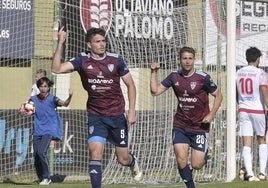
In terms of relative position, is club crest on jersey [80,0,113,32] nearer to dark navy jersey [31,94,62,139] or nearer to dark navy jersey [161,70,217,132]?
dark navy jersey [31,94,62,139]

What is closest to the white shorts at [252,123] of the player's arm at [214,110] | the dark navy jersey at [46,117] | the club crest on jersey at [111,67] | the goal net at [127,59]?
the goal net at [127,59]

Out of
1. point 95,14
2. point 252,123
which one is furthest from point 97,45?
point 95,14

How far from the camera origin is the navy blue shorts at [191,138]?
11969 mm

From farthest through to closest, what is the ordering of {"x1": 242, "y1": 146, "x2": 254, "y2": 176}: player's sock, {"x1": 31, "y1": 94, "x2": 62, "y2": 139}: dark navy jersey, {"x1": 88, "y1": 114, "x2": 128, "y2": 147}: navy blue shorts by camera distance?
1. {"x1": 31, "y1": 94, "x2": 62, "y2": 139}: dark navy jersey
2. {"x1": 242, "y1": 146, "x2": 254, "y2": 176}: player's sock
3. {"x1": 88, "y1": 114, "x2": 128, "y2": 147}: navy blue shorts

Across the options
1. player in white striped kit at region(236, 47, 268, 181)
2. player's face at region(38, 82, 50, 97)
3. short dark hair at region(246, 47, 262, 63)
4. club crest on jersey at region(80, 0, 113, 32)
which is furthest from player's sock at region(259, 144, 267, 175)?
club crest on jersey at region(80, 0, 113, 32)

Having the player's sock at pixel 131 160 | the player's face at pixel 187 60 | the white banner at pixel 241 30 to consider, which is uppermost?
the white banner at pixel 241 30

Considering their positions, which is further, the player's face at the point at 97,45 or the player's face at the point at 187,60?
the player's face at the point at 187,60

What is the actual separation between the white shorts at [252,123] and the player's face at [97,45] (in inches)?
163

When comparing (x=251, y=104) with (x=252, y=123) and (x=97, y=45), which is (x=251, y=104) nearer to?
(x=252, y=123)

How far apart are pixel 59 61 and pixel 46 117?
4563 millimetres

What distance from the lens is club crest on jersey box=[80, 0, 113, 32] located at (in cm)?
1712

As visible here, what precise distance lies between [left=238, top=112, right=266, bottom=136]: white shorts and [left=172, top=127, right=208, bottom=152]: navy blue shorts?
2.81 meters

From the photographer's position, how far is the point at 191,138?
12.1m

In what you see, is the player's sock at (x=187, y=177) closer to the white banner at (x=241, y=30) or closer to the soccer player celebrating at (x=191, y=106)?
the soccer player celebrating at (x=191, y=106)
